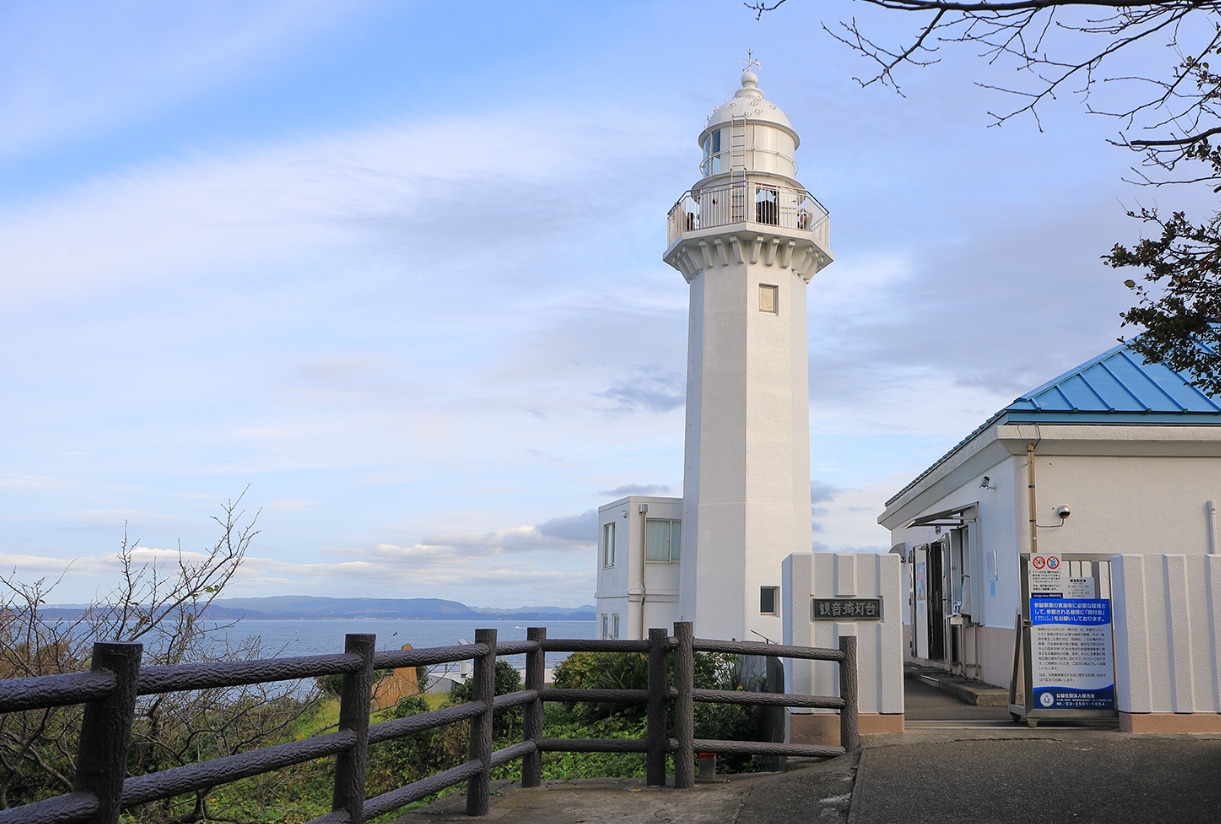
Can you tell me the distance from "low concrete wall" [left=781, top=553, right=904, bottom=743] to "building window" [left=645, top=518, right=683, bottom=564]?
63.6ft

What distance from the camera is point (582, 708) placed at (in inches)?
640

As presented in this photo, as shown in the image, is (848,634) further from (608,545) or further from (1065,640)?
(608,545)

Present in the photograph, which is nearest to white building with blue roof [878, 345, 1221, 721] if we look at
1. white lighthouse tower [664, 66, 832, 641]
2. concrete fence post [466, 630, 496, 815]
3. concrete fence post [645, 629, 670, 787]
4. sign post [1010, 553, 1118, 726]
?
sign post [1010, 553, 1118, 726]

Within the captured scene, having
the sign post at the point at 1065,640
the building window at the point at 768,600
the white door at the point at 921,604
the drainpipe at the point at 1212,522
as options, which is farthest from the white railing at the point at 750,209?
the sign post at the point at 1065,640

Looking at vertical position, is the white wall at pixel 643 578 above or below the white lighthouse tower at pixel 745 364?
below

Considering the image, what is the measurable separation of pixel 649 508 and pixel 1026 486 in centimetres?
1648

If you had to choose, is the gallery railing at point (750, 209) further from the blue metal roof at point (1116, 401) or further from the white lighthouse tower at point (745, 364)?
the blue metal roof at point (1116, 401)

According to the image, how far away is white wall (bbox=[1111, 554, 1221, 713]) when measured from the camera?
915cm

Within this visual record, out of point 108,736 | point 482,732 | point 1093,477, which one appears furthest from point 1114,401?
point 108,736

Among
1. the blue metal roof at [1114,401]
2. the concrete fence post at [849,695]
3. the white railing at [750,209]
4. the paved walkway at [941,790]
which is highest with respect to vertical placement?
the white railing at [750,209]

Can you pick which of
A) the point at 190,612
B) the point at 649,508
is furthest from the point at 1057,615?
the point at 649,508

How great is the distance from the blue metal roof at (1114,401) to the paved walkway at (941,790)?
505 cm

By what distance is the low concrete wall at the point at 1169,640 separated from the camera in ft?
30.0

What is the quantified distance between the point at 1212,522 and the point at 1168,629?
15.0 feet
